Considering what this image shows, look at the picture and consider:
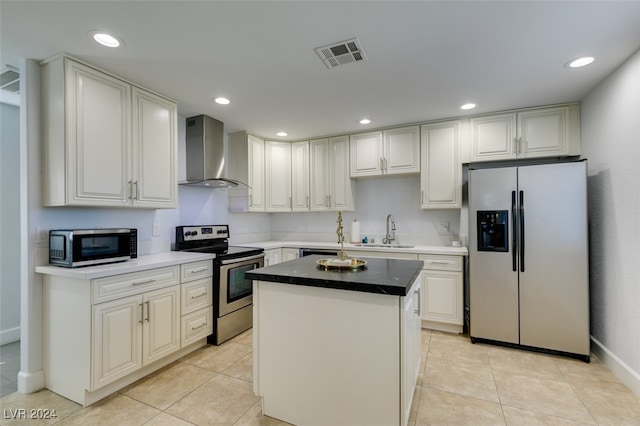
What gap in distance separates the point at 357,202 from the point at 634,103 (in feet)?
9.42

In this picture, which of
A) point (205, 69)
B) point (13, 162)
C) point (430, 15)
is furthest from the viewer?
point (13, 162)

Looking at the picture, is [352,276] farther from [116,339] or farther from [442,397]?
[116,339]

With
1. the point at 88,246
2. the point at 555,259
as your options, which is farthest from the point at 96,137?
the point at 555,259

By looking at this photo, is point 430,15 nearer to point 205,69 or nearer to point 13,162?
point 205,69

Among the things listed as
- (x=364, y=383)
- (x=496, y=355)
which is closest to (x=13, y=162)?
(x=364, y=383)

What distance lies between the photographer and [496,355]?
271 centimetres

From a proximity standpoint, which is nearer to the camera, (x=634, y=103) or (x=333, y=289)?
(x=333, y=289)

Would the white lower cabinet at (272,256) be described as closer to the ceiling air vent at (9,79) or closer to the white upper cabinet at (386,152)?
the white upper cabinet at (386,152)

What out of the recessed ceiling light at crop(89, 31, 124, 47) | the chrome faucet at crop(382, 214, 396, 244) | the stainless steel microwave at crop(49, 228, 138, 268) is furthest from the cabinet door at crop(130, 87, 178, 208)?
the chrome faucet at crop(382, 214, 396, 244)

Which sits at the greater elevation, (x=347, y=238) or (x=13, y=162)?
(x=13, y=162)

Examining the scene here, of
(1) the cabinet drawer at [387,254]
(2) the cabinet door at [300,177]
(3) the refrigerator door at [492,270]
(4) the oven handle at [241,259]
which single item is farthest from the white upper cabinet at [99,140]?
(3) the refrigerator door at [492,270]

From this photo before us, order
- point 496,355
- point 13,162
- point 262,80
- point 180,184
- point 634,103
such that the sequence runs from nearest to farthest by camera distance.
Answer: point 634,103 → point 262,80 → point 496,355 → point 13,162 → point 180,184

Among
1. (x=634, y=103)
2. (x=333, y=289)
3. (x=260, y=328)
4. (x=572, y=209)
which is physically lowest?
(x=260, y=328)

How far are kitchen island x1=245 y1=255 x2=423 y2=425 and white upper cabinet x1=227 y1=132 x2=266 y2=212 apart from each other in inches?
87.8
